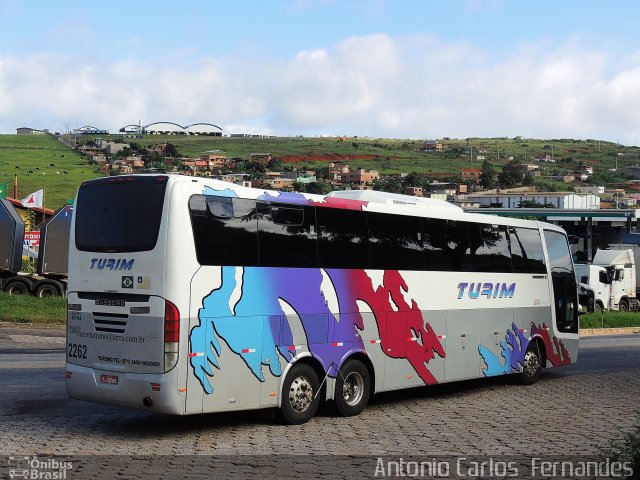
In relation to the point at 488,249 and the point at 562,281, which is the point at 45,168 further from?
the point at 488,249

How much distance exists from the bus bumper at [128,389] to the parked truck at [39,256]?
76.2ft

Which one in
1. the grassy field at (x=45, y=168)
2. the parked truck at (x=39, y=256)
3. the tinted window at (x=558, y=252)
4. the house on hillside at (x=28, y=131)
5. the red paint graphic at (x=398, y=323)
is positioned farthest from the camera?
the house on hillside at (x=28, y=131)

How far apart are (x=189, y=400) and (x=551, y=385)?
946 cm

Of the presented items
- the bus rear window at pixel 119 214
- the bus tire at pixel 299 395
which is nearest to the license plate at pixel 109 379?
the bus rear window at pixel 119 214

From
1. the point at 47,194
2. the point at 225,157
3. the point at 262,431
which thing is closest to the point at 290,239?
the point at 262,431

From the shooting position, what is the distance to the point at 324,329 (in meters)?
13.1

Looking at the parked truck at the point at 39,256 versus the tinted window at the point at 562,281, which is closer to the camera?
the tinted window at the point at 562,281

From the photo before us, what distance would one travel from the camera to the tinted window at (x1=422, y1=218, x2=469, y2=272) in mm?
15320

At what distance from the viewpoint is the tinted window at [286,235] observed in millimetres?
12338

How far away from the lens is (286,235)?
41.5 feet

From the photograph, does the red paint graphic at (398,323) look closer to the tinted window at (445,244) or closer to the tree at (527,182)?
the tinted window at (445,244)

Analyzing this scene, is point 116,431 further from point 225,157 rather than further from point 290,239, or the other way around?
point 225,157

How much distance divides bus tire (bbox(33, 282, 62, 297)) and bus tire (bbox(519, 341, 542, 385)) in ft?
70.4

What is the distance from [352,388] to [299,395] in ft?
4.29
